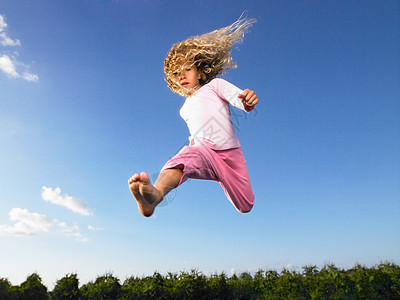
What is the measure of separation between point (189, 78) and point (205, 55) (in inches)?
13.9

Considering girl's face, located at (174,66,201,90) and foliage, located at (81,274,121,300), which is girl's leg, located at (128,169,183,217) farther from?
foliage, located at (81,274,121,300)

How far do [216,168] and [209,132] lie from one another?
478 millimetres

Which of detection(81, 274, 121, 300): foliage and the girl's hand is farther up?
the girl's hand

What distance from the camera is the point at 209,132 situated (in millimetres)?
3275

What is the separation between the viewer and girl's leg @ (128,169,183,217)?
2.23 m

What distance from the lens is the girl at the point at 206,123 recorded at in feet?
8.38

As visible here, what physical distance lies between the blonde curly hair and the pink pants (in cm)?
99

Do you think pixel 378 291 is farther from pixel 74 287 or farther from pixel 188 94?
pixel 74 287

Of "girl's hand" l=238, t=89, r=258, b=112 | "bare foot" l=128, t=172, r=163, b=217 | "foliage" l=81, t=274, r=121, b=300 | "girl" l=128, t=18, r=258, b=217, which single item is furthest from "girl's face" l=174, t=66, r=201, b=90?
"foliage" l=81, t=274, r=121, b=300

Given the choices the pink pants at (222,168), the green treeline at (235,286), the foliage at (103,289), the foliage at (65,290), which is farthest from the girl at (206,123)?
the foliage at (65,290)

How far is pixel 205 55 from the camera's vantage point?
146 inches

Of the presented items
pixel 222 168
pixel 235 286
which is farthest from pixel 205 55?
pixel 235 286

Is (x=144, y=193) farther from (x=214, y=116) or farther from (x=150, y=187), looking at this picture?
(x=214, y=116)

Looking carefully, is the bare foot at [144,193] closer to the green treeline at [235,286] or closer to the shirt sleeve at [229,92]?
the shirt sleeve at [229,92]
